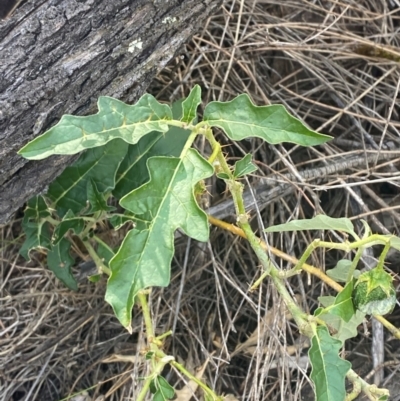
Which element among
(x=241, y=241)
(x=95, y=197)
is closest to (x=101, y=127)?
(x=95, y=197)

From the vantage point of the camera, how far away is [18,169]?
1.16 meters

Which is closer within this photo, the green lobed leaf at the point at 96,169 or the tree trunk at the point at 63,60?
the tree trunk at the point at 63,60

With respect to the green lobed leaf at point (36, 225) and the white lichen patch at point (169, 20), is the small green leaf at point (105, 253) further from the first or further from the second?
the white lichen patch at point (169, 20)

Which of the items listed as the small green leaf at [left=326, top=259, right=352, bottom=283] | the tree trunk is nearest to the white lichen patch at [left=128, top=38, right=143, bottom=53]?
the tree trunk

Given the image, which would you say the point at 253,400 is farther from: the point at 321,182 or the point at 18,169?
the point at 18,169

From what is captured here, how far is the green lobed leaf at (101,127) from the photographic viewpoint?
34.8 inches

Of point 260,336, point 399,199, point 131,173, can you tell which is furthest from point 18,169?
point 399,199

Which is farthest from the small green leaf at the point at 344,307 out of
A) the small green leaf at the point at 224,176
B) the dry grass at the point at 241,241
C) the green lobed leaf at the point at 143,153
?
the green lobed leaf at the point at 143,153

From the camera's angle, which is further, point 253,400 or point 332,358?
point 253,400

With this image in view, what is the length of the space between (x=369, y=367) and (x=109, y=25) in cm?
112

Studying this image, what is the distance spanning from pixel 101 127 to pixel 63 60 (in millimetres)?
307

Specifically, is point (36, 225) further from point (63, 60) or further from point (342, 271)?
point (342, 271)

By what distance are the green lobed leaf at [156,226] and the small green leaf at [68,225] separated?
20.4 inches

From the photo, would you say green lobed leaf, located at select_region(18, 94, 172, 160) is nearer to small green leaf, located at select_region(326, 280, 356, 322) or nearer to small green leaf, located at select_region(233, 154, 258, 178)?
small green leaf, located at select_region(233, 154, 258, 178)
